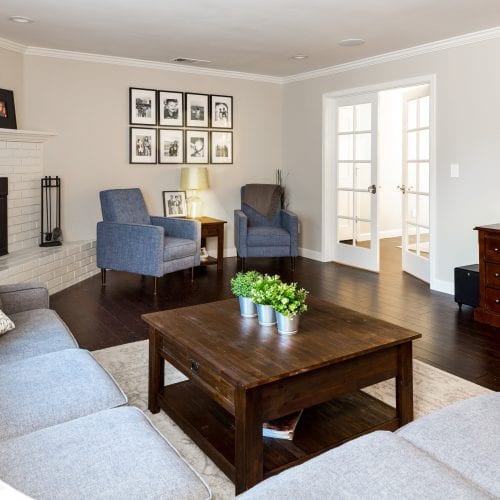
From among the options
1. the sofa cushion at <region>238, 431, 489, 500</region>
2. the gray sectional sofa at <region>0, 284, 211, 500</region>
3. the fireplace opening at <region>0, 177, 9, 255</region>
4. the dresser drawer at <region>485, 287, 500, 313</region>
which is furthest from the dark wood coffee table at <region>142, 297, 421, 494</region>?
the fireplace opening at <region>0, 177, 9, 255</region>

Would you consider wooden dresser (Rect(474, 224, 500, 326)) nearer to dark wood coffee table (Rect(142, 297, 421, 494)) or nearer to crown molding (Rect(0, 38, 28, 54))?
dark wood coffee table (Rect(142, 297, 421, 494))

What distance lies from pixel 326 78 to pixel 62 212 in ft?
11.3

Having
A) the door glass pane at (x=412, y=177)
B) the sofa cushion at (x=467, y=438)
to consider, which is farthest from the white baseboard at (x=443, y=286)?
the sofa cushion at (x=467, y=438)

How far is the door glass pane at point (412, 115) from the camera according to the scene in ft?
17.8

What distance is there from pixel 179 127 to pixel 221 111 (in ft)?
2.03

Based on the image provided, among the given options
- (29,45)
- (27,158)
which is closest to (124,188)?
(27,158)

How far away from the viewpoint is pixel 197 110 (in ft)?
20.5

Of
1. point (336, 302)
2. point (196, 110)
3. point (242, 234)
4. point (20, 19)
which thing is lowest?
point (336, 302)

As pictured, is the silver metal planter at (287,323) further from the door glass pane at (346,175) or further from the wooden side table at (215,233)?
the door glass pane at (346,175)

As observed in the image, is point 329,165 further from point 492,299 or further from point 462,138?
point 492,299

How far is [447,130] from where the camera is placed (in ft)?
15.8

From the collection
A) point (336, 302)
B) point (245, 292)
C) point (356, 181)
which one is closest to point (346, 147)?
point (356, 181)

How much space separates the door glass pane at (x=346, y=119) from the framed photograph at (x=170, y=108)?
192 cm

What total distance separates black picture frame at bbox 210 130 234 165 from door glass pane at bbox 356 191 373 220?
1700 millimetres
